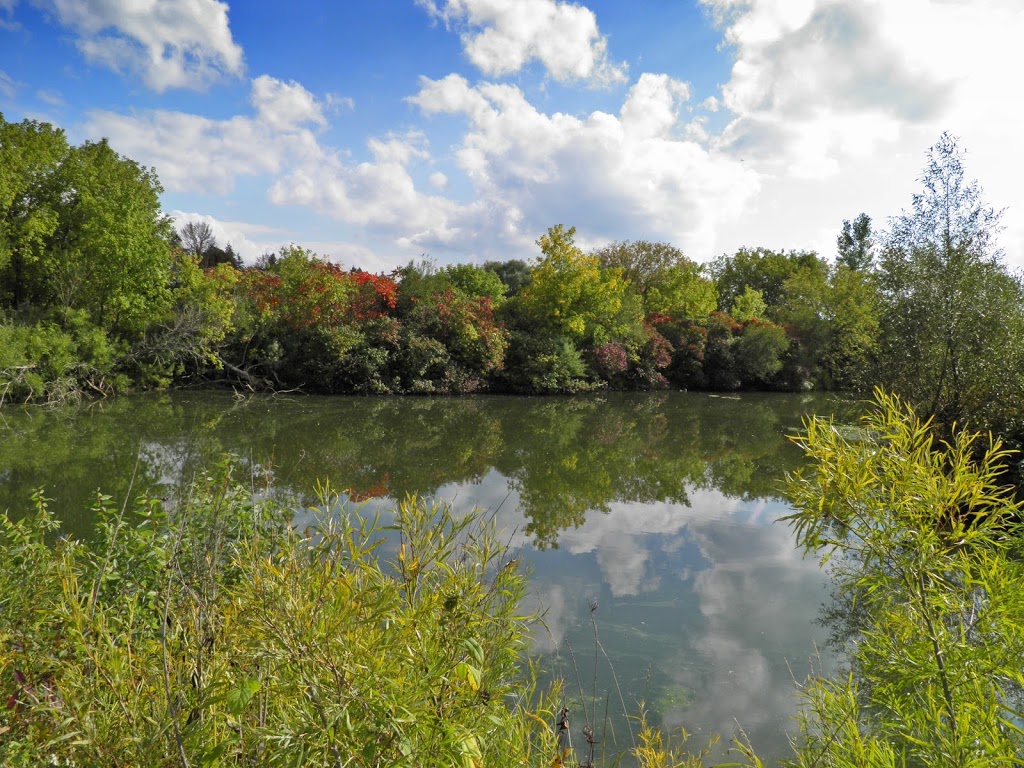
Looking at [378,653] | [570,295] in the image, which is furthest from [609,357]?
[378,653]

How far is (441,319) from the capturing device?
2231cm

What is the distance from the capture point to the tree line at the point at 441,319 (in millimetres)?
10367

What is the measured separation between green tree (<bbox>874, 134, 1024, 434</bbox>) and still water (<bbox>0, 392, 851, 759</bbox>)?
2687mm

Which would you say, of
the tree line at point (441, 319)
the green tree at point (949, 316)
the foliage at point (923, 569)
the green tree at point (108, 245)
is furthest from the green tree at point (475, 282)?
the foliage at point (923, 569)

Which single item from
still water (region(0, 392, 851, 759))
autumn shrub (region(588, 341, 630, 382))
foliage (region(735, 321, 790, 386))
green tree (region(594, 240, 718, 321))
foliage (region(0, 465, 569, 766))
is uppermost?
green tree (region(594, 240, 718, 321))

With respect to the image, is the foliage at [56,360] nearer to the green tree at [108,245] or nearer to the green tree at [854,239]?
the green tree at [108,245]

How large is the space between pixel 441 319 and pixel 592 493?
45.8 feet

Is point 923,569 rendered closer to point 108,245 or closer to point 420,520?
point 420,520

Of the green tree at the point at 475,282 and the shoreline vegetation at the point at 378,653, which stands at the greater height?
the green tree at the point at 475,282

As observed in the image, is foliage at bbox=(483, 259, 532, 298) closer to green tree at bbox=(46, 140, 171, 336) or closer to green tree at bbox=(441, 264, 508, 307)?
green tree at bbox=(441, 264, 508, 307)

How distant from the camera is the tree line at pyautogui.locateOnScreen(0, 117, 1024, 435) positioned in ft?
34.0

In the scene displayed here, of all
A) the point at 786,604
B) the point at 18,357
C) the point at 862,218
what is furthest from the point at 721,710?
the point at 862,218

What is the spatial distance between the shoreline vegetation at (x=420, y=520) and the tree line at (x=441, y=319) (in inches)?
3.0

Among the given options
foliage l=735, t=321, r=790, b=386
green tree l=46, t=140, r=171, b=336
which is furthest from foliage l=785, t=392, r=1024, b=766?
foliage l=735, t=321, r=790, b=386
